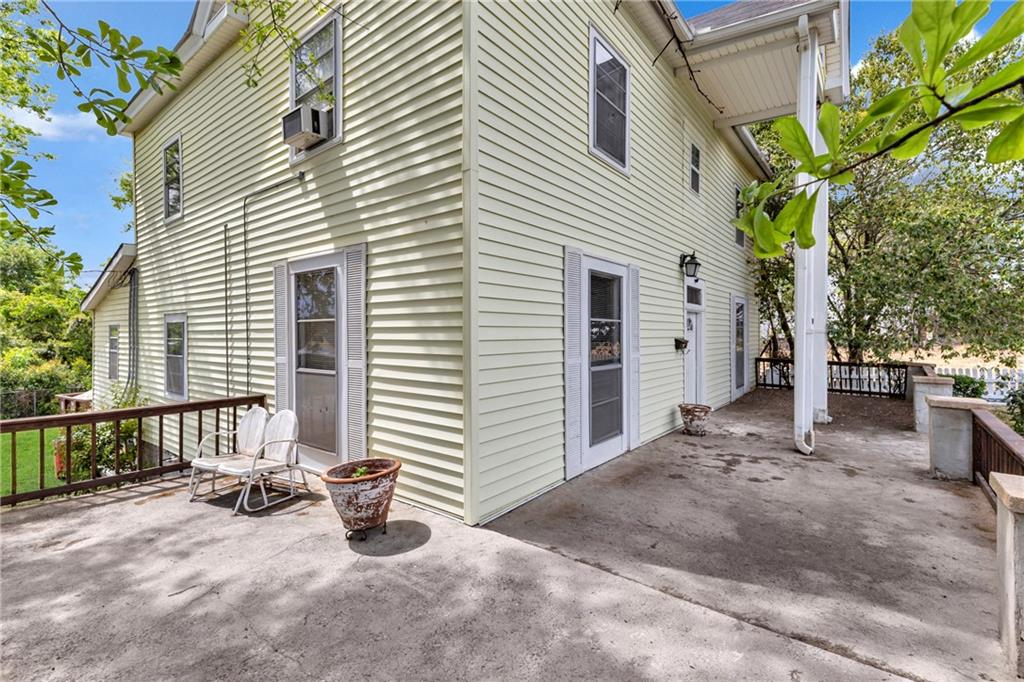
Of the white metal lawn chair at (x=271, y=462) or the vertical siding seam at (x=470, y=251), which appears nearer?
the vertical siding seam at (x=470, y=251)

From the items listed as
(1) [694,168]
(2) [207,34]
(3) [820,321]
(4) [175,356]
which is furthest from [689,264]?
(4) [175,356]

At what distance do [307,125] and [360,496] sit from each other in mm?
3791

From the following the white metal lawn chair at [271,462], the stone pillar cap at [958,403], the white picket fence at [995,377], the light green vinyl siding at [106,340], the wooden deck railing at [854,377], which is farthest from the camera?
the wooden deck railing at [854,377]

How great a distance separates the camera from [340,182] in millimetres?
4754

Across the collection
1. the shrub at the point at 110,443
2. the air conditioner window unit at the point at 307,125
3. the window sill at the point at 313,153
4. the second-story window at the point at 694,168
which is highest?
the second-story window at the point at 694,168

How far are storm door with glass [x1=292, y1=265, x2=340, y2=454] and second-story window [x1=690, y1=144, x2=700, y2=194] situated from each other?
5.98 meters

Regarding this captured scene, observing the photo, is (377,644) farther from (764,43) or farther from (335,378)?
(764,43)

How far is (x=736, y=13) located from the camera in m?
7.09

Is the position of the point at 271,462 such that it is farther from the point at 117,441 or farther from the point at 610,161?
the point at 610,161

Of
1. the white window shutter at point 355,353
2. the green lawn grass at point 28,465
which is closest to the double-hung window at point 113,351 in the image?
the green lawn grass at point 28,465

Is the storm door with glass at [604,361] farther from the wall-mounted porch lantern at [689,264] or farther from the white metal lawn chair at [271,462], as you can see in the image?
the white metal lawn chair at [271,462]

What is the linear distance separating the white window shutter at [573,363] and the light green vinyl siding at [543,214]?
0.34 feet

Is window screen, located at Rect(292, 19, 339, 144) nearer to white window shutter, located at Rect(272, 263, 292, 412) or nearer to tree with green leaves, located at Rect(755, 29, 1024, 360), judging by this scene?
white window shutter, located at Rect(272, 263, 292, 412)

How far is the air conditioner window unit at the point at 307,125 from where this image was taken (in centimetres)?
483
